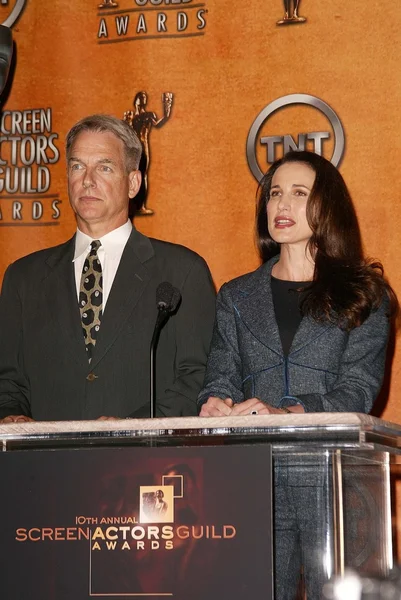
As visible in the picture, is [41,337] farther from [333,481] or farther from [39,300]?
[333,481]

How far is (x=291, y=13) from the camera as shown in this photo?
4711 millimetres

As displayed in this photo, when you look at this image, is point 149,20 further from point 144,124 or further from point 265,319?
point 265,319

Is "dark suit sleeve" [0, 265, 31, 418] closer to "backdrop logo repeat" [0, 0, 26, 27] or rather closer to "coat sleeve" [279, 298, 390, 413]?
"coat sleeve" [279, 298, 390, 413]

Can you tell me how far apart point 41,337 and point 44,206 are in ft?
4.30

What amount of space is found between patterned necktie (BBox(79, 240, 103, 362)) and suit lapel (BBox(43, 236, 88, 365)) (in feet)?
0.09

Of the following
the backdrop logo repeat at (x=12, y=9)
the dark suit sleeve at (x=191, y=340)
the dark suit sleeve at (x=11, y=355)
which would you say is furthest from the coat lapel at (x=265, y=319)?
the backdrop logo repeat at (x=12, y=9)

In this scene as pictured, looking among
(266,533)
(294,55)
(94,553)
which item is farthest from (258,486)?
(294,55)

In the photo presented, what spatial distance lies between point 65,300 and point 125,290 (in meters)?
0.23

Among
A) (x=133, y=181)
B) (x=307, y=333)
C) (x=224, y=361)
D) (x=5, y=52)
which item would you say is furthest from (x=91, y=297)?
(x=5, y=52)

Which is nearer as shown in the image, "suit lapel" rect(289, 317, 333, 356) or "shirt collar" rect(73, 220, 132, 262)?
"suit lapel" rect(289, 317, 333, 356)

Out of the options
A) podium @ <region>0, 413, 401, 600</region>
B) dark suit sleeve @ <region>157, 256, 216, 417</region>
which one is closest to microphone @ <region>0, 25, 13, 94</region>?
dark suit sleeve @ <region>157, 256, 216, 417</region>

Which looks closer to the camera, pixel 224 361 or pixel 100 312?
pixel 224 361

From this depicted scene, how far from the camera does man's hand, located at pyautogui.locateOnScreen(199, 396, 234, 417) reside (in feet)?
10.1

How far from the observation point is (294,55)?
470cm
